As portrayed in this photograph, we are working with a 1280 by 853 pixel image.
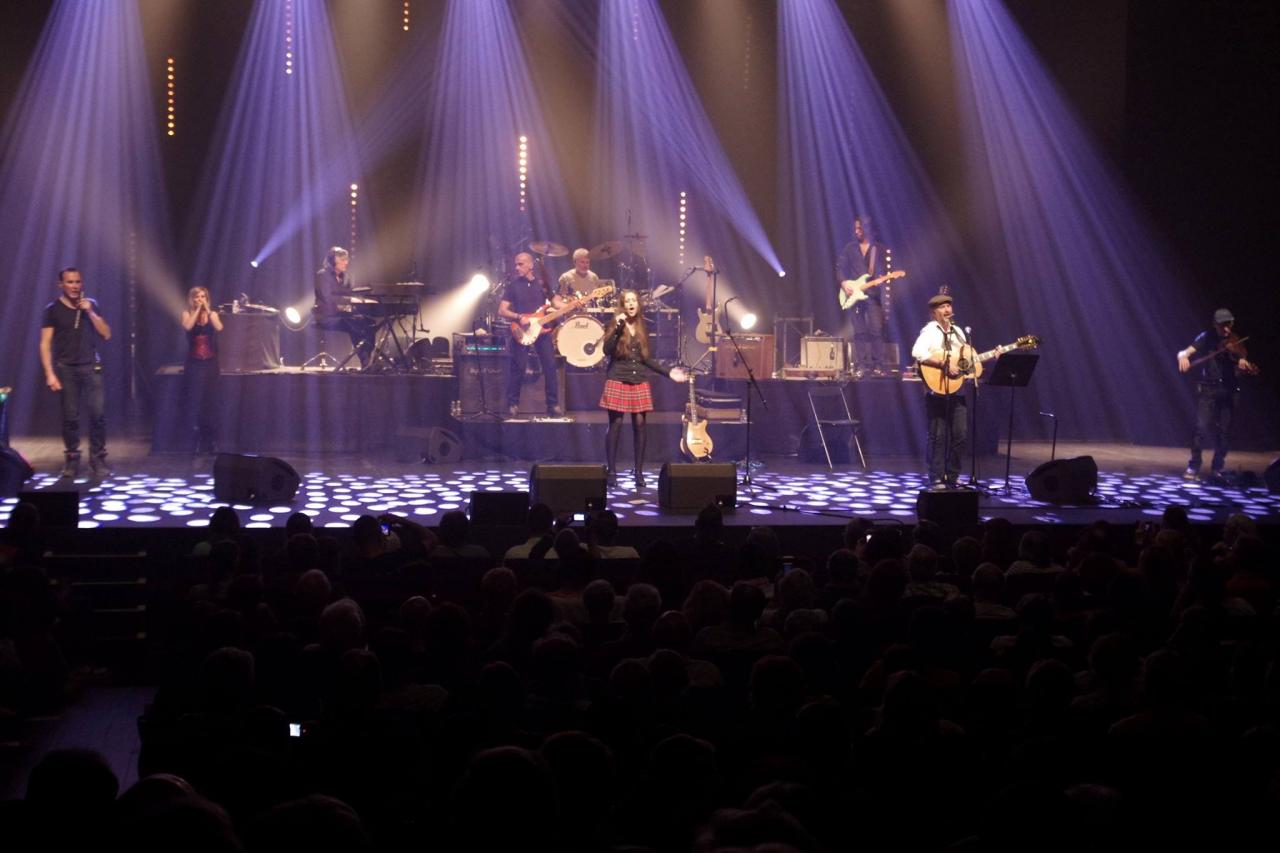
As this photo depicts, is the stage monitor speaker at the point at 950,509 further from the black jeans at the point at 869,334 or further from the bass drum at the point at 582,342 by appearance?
the black jeans at the point at 869,334

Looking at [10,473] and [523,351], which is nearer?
[10,473]

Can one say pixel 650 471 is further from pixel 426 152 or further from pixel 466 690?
pixel 466 690

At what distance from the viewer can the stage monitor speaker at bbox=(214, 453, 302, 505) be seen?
10.1 meters

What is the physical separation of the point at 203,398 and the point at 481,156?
6.71 meters

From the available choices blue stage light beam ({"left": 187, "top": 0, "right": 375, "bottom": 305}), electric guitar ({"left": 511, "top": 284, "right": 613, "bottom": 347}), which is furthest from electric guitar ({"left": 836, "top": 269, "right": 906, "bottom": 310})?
blue stage light beam ({"left": 187, "top": 0, "right": 375, "bottom": 305})

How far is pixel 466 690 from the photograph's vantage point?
12.7ft

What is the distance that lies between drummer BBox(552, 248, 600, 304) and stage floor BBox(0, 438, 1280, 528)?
2777mm

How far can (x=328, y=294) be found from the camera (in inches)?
602

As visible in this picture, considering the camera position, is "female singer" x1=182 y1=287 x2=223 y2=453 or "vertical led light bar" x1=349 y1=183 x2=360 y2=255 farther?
"vertical led light bar" x1=349 y1=183 x2=360 y2=255

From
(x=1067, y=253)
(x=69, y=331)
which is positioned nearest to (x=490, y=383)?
(x=69, y=331)

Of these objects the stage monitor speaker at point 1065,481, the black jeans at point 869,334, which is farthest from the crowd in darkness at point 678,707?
the black jeans at point 869,334

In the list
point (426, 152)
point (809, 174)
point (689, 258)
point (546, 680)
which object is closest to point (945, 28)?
point (809, 174)

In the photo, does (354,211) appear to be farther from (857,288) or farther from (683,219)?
(857,288)

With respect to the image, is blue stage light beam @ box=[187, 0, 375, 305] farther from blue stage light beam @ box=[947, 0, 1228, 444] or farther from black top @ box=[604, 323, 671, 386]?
blue stage light beam @ box=[947, 0, 1228, 444]
